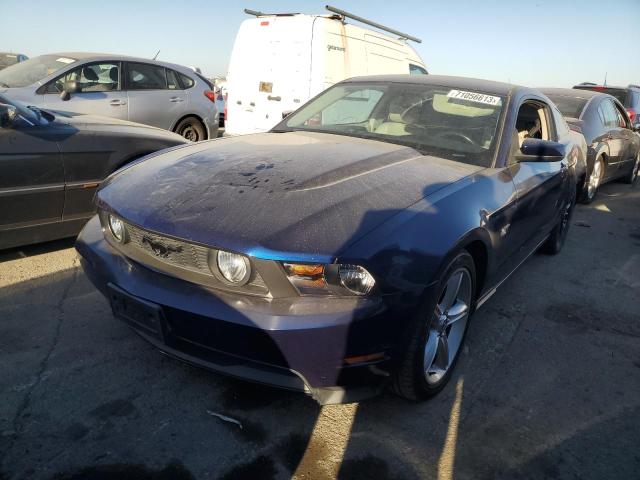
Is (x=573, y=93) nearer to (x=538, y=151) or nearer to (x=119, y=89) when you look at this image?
(x=538, y=151)

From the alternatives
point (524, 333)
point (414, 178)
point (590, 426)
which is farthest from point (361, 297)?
point (524, 333)

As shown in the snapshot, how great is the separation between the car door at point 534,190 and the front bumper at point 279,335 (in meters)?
1.42

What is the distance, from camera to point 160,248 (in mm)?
2209

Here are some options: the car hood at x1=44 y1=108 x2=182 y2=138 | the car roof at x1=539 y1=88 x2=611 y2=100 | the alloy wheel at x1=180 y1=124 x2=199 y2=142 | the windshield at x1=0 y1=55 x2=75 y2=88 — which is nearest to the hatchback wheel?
the car roof at x1=539 y1=88 x2=611 y2=100

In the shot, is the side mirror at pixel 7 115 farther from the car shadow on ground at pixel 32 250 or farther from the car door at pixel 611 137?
the car door at pixel 611 137

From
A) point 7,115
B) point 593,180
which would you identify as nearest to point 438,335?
point 7,115

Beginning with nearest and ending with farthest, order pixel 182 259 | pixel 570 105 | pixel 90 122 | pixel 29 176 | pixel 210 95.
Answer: pixel 182 259 → pixel 29 176 → pixel 90 122 → pixel 570 105 → pixel 210 95

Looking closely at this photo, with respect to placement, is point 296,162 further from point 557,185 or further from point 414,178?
point 557,185

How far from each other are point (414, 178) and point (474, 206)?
32 centimetres

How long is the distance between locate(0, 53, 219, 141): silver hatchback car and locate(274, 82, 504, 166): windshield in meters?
3.96

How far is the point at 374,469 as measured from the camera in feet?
6.75

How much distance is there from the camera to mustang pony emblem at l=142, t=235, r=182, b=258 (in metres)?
2.17

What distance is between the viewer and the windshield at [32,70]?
6477 mm

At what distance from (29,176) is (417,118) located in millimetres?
2677
